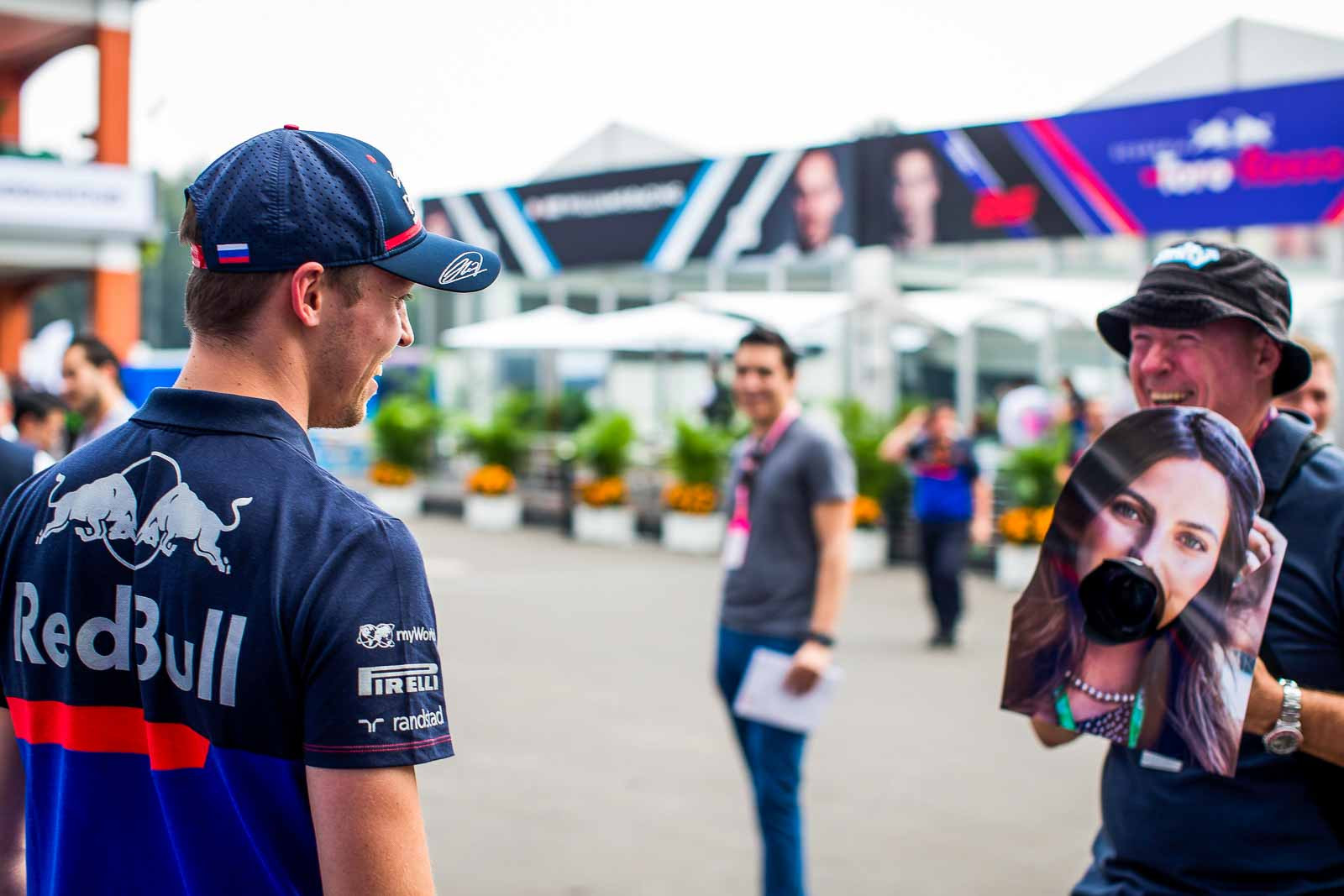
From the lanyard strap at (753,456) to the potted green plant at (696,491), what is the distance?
10287 mm

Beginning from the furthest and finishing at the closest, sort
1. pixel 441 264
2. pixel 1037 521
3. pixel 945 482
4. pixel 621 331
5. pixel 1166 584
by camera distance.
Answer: pixel 621 331 → pixel 1037 521 → pixel 945 482 → pixel 1166 584 → pixel 441 264

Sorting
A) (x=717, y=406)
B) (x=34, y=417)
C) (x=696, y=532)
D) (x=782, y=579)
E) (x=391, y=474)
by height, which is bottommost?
(x=696, y=532)

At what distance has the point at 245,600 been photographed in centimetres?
135

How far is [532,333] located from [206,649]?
18751 mm

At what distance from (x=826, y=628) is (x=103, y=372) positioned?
3839 millimetres

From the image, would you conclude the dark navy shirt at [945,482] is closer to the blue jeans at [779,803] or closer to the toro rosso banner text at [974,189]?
the toro rosso banner text at [974,189]

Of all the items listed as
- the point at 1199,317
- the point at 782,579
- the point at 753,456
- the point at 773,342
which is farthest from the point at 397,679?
the point at 773,342

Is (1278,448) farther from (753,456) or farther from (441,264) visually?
(753,456)

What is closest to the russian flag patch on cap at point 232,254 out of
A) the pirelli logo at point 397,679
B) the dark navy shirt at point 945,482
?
the pirelli logo at point 397,679

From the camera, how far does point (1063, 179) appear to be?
14688 mm

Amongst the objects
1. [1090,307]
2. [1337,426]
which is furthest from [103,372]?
[1337,426]

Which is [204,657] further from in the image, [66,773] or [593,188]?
[593,188]

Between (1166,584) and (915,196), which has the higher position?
(915,196)

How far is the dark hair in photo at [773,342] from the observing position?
15.1 ft
